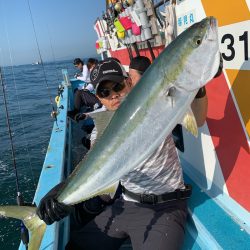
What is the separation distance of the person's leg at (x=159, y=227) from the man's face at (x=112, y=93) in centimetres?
97

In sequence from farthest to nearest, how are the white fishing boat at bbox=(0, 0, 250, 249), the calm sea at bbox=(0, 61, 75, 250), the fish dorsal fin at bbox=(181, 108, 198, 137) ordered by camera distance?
the calm sea at bbox=(0, 61, 75, 250) < the white fishing boat at bbox=(0, 0, 250, 249) < the fish dorsal fin at bbox=(181, 108, 198, 137)

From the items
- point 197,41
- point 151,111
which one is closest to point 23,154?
point 151,111

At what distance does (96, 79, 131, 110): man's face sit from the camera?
8.46 ft

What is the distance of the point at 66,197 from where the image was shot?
2.22m

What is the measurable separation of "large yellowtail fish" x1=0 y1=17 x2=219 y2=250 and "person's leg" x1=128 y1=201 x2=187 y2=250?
745mm

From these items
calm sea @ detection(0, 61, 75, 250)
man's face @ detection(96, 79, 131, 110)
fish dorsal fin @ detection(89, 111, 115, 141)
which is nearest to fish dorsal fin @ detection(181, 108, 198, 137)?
fish dorsal fin @ detection(89, 111, 115, 141)

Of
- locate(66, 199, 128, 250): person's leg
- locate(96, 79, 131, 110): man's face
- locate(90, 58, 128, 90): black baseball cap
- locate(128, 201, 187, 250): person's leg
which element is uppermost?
locate(90, 58, 128, 90): black baseball cap

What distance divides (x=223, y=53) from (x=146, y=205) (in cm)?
146

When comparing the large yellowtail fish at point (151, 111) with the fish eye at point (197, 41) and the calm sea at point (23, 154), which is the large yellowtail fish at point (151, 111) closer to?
the fish eye at point (197, 41)

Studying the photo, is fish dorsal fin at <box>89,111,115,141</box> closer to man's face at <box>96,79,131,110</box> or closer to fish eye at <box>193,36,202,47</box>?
man's face at <box>96,79,131,110</box>

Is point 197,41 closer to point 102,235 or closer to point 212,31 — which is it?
point 212,31

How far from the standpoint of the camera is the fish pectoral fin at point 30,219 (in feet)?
7.64

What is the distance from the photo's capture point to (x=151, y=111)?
1.81 meters

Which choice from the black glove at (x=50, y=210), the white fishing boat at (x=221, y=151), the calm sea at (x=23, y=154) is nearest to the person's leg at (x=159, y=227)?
the white fishing boat at (x=221, y=151)
